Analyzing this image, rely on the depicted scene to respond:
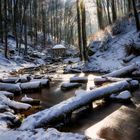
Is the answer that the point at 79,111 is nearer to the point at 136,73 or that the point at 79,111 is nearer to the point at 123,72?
the point at 123,72

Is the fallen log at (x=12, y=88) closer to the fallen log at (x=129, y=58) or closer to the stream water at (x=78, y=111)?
the stream water at (x=78, y=111)

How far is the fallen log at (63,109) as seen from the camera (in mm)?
8673

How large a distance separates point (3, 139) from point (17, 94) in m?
8.12

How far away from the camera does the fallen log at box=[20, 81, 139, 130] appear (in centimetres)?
867

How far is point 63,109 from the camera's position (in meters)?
9.64

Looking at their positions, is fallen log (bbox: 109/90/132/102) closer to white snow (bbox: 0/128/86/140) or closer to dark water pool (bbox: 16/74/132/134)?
dark water pool (bbox: 16/74/132/134)

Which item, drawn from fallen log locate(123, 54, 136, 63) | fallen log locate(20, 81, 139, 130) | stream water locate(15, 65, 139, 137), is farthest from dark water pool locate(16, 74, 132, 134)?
fallen log locate(123, 54, 136, 63)

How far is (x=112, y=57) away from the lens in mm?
27578

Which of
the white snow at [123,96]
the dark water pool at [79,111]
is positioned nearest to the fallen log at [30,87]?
the dark water pool at [79,111]

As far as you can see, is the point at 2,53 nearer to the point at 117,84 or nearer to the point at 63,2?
the point at 117,84

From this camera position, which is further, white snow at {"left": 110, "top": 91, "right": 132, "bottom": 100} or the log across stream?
white snow at {"left": 110, "top": 91, "right": 132, "bottom": 100}

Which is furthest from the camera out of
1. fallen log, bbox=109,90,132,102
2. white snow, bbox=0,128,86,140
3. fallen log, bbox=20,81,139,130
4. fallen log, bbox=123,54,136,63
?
fallen log, bbox=123,54,136,63

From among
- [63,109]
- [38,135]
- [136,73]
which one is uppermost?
[38,135]

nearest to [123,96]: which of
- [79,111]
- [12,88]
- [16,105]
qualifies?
[79,111]
